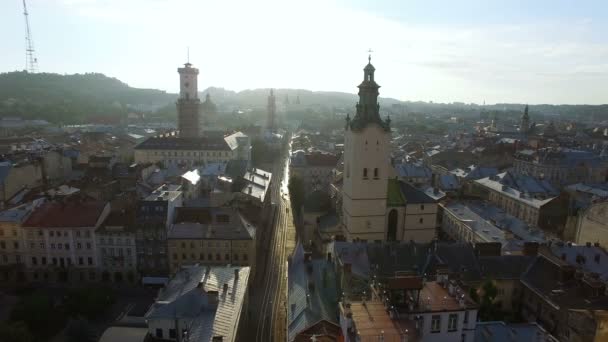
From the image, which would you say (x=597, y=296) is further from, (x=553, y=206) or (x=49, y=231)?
(x=49, y=231)

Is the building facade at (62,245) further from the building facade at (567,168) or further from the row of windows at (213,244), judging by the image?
the building facade at (567,168)

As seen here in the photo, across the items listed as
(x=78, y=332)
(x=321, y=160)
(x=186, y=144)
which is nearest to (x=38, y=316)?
(x=78, y=332)

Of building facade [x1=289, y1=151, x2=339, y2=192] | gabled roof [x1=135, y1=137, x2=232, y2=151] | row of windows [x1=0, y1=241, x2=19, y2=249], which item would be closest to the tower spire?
row of windows [x1=0, y1=241, x2=19, y2=249]

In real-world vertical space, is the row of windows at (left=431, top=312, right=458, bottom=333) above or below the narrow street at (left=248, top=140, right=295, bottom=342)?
above

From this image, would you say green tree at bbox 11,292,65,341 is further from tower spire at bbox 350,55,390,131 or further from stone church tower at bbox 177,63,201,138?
stone church tower at bbox 177,63,201,138

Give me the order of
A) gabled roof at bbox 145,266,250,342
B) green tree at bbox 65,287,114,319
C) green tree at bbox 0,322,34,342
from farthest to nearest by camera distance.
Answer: green tree at bbox 65,287,114,319, green tree at bbox 0,322,34,342, gabled roof at bbox 145,266,250,342

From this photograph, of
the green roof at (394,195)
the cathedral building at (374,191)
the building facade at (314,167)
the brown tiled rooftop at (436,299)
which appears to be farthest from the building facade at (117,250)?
the building facade at (314,167)

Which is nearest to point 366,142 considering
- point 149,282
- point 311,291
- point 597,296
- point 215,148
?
point 311,291
